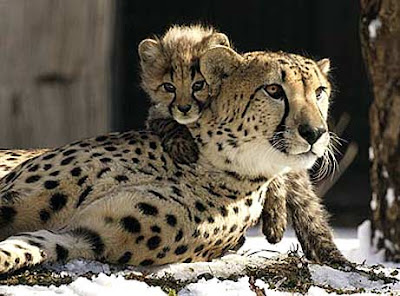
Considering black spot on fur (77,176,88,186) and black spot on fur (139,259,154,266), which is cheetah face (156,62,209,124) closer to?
black spot on fur (77,176,88,186)

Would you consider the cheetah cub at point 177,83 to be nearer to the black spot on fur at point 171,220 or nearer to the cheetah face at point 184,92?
the cheetah face at point 184,92

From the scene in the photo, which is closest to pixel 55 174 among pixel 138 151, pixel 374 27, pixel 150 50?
pixel 138 151

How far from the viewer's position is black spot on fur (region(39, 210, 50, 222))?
149 inches

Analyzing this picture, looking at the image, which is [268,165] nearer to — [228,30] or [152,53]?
[152,53]

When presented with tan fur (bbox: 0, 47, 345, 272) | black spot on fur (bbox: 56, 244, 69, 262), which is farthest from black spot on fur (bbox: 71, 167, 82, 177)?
black spot on fur (bbox: 56, 244, 69, 262)

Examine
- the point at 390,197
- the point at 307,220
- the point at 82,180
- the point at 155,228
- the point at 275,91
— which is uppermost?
the point at 275,91

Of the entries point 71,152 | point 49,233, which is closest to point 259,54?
point 71,152

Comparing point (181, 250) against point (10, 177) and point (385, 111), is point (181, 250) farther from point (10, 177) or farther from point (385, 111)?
point (385, 111)

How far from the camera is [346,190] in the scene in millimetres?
8516

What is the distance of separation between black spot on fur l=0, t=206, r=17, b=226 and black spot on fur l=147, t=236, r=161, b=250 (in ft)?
1.33

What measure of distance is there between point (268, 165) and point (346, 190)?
15.3 ft

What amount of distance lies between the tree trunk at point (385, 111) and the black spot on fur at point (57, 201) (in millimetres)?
1971

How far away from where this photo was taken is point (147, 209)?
3740mm

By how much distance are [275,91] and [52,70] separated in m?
2.34
